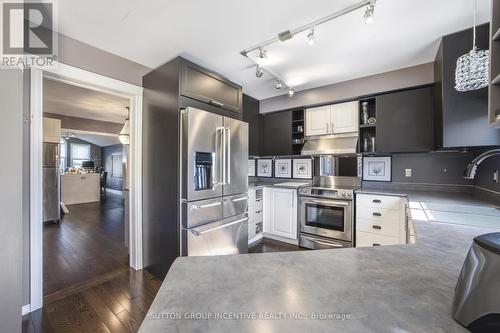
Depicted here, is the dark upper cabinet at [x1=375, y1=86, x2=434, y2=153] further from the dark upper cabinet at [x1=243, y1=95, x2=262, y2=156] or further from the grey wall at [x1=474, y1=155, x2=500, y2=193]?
the dark upper cabinet at [x1=243, y1=95, x2=262, y2=156]

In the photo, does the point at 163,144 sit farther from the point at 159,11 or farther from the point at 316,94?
the point at 316,94

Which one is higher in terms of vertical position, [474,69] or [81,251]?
[474,69]

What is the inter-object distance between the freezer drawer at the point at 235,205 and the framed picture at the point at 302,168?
1.35 meters

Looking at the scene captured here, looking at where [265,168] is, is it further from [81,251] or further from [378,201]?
[81,251]

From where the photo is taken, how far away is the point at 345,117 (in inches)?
Result: 116

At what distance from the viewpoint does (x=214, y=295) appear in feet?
1.76

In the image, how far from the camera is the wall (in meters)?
8.80

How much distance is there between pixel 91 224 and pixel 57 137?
6.54 feet

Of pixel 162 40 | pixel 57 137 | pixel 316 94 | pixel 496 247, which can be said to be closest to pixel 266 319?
pixel 496 247

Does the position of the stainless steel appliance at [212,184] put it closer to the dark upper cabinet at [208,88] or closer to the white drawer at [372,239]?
the dark upper cabinet at [208,88]

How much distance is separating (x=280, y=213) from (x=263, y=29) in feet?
7.61

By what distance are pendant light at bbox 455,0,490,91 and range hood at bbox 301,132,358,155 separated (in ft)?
5.14

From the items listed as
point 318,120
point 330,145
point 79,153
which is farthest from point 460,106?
point 79,153

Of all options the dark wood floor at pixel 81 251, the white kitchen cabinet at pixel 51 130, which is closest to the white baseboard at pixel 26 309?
the dark wood floor at pixel 81 251
